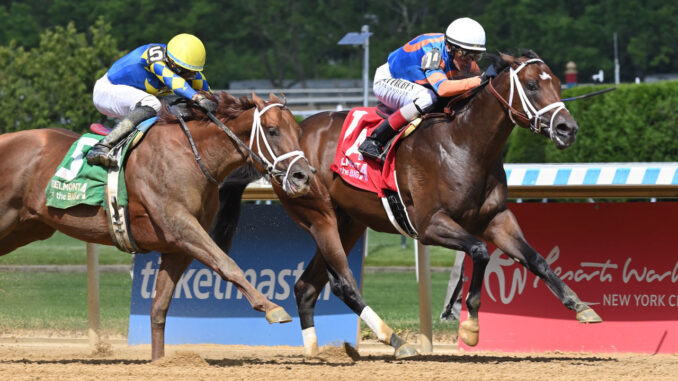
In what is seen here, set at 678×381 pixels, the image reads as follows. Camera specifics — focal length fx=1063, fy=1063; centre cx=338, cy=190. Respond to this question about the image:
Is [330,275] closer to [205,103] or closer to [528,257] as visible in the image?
[528,257]

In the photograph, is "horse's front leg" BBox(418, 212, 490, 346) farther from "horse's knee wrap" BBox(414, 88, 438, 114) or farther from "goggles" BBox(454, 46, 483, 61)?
"goggles" BBox(454, 46, 483, 61)

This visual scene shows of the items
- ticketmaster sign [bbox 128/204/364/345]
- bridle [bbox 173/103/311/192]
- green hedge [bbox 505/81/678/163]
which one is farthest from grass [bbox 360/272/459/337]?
green hedge [bbox 505/81/678/163]

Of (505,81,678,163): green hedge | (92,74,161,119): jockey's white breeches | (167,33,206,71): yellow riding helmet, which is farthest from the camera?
(505,81,678,163): green hedge

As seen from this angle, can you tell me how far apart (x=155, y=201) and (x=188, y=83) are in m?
0.96

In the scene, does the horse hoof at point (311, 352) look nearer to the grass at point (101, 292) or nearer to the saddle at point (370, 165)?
the saddle at point (370, 165)

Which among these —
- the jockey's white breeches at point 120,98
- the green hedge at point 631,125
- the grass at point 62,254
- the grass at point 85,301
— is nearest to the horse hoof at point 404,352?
the jockey's white breeches at point 120,98

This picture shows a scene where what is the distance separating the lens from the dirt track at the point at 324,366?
6535 mm

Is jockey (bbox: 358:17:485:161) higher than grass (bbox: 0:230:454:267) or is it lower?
higher

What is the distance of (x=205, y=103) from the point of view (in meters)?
7.33

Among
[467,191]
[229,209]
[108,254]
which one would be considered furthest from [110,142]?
[108,254]

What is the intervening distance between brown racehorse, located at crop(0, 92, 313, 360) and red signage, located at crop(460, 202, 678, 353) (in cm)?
281

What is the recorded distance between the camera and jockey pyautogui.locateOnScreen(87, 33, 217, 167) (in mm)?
7371

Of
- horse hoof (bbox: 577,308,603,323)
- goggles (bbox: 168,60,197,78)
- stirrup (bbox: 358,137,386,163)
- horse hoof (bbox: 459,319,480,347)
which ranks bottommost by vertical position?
horse hoof (bbox: 459,319,480,347)

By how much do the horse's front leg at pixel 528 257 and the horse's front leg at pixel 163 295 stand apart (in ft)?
7.28
